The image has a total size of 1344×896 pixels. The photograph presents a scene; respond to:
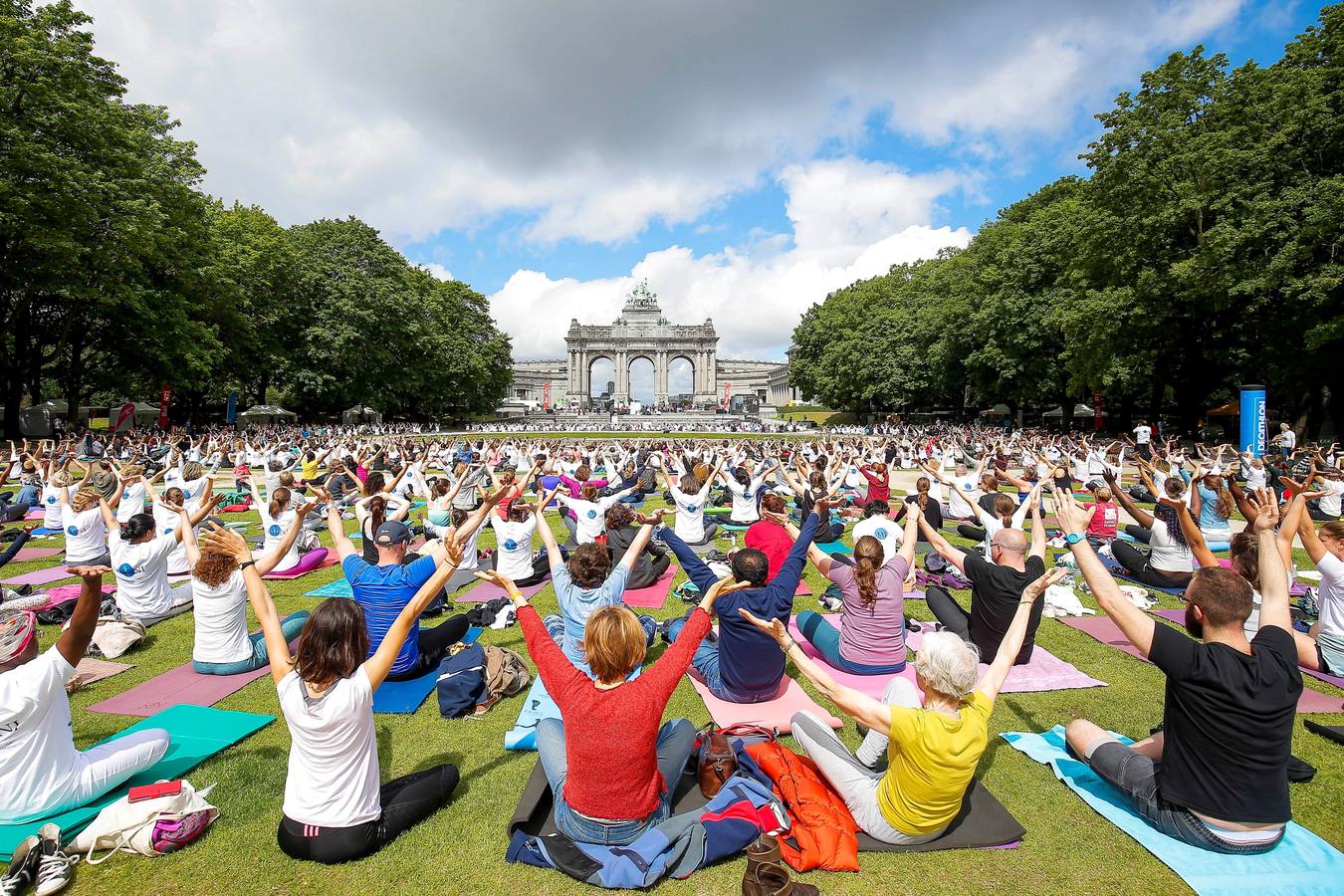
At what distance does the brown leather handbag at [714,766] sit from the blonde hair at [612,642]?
4.07ft

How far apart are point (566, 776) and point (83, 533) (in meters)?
8.87

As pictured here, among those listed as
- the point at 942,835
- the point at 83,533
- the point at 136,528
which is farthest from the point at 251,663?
the point at 942,835

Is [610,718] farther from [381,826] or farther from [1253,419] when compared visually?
[1253,419]

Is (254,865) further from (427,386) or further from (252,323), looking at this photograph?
(427,386)

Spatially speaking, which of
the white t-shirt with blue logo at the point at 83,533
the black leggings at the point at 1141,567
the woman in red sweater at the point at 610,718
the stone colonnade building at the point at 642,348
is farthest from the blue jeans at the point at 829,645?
the stone colonnade building at the point at 642,348

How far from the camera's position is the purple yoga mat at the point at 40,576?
350 inches

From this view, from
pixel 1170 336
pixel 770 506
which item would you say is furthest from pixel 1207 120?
pixel 770 506

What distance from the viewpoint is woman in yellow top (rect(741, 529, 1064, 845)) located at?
303 cm

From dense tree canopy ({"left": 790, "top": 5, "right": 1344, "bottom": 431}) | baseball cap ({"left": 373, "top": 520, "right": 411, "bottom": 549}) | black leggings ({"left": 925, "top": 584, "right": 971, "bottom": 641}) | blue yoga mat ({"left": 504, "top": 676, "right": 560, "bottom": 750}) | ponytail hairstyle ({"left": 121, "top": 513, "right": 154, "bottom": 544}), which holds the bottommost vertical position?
blue yoga mat ({"left": 504, "top": 676, "right": 560, "bottom": 750})

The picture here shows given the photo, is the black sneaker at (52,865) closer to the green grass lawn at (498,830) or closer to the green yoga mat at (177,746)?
the green grass lawn at (498,830)

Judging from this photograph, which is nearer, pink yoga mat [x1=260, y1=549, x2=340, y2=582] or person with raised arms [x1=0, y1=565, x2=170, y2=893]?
person with raised arms [x1=0, y1=565, x2=170, y2=893]

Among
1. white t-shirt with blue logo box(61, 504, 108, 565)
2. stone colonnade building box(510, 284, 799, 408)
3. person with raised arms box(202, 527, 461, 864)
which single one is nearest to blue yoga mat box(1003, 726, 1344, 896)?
person with raised arms box(202, 527, 461, 864)

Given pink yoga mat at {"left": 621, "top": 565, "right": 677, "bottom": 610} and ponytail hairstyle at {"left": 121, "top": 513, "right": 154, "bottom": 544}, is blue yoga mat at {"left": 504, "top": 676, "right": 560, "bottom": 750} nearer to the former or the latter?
pink yoga mat at {"left": 621, "top": 565, "right": 677, "bottom": 610}

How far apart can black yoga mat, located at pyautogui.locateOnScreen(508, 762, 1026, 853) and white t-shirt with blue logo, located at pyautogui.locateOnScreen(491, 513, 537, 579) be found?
4.74 m
